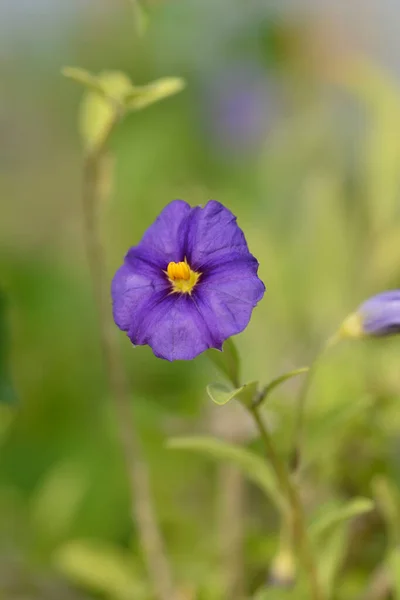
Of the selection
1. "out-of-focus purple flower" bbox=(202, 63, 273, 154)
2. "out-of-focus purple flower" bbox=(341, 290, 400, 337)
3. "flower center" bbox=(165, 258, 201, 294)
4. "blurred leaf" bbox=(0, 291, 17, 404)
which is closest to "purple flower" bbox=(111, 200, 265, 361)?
"flower center" bbox=(165, 258, 201, 294)

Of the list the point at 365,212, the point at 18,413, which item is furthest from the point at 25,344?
the point at 365,212

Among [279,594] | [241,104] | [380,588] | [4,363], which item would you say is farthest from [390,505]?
[241,104]

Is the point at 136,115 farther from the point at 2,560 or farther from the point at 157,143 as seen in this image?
the point at 2,560

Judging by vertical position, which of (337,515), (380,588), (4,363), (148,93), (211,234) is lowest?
(380,588)

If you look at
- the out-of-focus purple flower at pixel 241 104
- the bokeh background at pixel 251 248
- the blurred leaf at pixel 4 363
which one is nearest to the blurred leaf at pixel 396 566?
the bokeh background at pixel 251 248

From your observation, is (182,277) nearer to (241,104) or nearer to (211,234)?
(211,234)

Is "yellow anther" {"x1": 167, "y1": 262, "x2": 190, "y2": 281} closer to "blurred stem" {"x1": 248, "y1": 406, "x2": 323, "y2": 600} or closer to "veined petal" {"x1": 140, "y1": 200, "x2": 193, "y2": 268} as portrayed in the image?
"veined petal" {"x1": 140, "y1": 200, "x2": 193, "y2": 268}

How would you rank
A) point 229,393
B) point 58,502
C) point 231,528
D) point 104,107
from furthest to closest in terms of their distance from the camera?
Answer: point 58,502 → point 231,528 → point 104,107 → point 229,393
